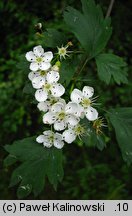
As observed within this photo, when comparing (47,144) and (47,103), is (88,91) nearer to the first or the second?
(47,103)

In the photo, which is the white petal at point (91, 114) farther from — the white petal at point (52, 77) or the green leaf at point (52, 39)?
the green leaf at point (52, 39)

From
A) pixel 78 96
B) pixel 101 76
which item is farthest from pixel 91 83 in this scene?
pixel 78 96

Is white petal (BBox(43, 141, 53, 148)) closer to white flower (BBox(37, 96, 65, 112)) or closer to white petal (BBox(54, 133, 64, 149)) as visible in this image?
white petal (BBox(54, 133, 64, 149))

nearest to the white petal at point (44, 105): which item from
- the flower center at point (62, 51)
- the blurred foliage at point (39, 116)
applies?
the flower center at point (62, 51)

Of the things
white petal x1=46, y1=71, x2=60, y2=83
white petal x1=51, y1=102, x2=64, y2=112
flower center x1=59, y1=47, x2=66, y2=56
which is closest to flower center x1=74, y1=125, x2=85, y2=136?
white petal x1=51, y1=102, x2=64, y2=112

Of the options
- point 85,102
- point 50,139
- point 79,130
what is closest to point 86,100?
point 85,102

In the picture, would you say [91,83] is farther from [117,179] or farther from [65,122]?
[117,179]
